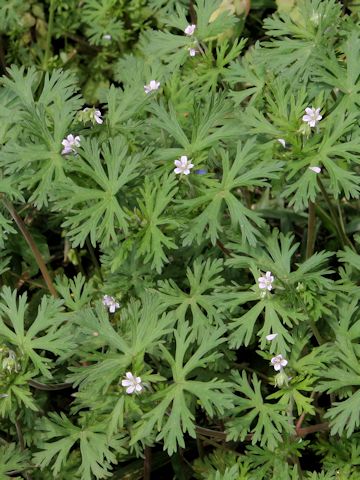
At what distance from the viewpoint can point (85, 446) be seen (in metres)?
2.91

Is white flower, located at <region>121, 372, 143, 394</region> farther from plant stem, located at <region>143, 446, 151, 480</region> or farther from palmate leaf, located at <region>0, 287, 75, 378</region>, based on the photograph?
plant stem, located at <region>143, 446, 151, 480</region>

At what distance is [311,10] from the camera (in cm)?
327

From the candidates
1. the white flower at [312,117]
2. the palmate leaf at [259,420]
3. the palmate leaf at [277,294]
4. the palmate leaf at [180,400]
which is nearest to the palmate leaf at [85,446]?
the palmate leaf at [180,400]

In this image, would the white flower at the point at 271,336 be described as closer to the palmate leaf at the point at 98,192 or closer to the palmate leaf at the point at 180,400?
the palmate leaf at the point at 180,400

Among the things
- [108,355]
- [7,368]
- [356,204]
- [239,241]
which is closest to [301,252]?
[356,204]

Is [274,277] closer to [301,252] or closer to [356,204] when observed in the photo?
[301,252]

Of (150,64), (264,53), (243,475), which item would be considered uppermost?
(264,53)

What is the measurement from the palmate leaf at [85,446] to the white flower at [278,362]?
2.11 ft

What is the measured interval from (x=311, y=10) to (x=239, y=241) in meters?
1.04

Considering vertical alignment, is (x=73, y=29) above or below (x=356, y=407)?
above

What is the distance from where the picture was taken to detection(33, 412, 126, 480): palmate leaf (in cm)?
287

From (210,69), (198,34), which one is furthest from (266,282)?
(198,34)

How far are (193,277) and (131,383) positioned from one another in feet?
1.90

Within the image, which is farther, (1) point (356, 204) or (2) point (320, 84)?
(1) point (356, 204)
